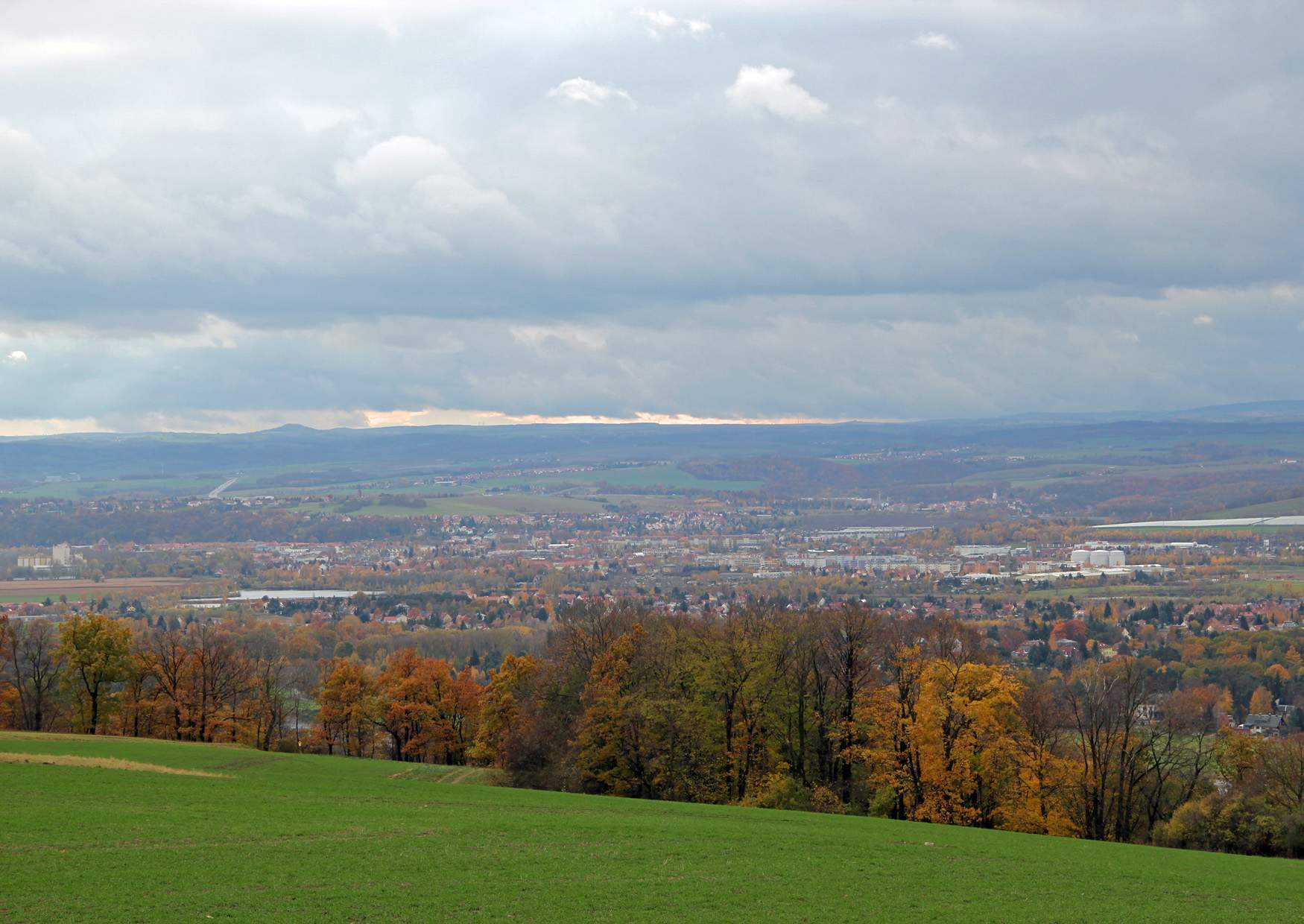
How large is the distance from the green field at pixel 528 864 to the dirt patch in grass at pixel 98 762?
1.30 m

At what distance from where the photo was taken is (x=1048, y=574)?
643 ft

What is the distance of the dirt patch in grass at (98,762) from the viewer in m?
45.2

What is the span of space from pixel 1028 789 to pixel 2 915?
40.7 meters

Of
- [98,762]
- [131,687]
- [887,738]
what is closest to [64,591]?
[131,687]

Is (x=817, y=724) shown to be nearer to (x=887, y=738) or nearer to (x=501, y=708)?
(x=887, y=738)

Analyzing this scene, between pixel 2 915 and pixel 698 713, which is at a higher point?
pixel 2 915

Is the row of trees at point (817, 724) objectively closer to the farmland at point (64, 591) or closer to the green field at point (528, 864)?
the green field at point (528, 864)

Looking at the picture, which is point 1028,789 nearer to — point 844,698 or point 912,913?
point 844,698

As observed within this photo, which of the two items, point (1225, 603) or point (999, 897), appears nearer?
point (999, 897)

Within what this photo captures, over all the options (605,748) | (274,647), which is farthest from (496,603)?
(605,748)

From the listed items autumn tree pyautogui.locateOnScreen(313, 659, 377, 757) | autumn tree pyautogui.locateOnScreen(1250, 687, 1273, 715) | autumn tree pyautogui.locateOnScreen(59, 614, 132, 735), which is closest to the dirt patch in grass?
autumn tree pyautogui.locateOnScreen(59, 614, 132, 735)

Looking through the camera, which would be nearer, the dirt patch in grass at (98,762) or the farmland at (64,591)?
the dirt patch in grass at (98,762)

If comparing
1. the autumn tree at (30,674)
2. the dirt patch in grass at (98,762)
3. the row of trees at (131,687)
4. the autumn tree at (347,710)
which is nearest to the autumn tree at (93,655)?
the row of trees at (131,687)

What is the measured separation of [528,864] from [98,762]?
81.4 feet
